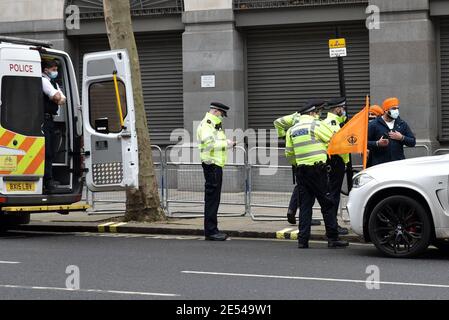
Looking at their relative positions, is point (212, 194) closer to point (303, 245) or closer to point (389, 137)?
point (303, 245)

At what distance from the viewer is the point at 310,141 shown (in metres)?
11.8

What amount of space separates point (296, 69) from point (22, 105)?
7.96m

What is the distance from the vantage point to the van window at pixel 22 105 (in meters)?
13.2

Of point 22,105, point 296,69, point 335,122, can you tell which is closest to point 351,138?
point 335,122

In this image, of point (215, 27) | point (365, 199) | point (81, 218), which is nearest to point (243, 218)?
point (81, 218)

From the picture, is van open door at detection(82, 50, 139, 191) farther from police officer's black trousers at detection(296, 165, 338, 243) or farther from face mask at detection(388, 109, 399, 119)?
face mask at detection(388, 109, 399, 119)

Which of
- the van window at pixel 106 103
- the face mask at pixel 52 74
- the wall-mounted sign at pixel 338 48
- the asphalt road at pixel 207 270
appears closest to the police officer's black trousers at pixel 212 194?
the asphalt road at pixel 207 270

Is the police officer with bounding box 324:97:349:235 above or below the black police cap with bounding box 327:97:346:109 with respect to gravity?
below

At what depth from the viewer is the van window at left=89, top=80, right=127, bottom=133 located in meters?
13.6

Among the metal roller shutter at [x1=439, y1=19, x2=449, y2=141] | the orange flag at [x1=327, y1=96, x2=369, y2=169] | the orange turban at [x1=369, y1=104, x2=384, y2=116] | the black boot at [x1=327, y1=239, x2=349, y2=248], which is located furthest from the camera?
the metal roller shutter at [x1=439, y1=19, x2=449, y2=141]

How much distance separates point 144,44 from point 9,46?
7.97 meters

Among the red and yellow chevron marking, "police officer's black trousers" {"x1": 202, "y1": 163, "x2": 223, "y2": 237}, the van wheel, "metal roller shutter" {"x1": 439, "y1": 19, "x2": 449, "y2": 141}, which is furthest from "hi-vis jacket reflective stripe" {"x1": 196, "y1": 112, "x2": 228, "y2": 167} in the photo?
"metal roller shutter" {"x1": 439, "y1": 19, "x2": 449, "y2": 141}

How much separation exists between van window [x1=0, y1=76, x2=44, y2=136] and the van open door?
82 centimetres
